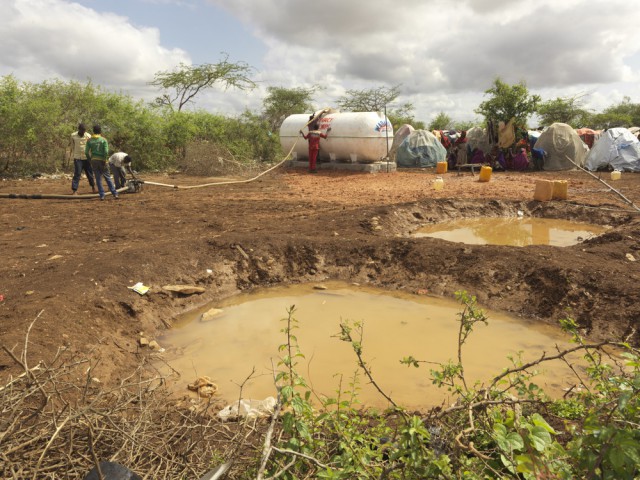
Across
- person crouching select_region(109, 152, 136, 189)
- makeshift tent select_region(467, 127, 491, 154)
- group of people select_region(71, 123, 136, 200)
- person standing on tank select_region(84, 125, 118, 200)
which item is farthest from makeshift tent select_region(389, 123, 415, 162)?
person standing on tank select_region(84, 125, 118, 200)

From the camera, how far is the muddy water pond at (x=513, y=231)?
26.4 feet

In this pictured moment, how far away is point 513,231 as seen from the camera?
880 cm

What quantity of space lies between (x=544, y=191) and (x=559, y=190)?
0.44 metres

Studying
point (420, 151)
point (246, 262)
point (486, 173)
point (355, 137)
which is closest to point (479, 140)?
point (420, 151)

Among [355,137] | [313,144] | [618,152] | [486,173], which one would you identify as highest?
[355,137]

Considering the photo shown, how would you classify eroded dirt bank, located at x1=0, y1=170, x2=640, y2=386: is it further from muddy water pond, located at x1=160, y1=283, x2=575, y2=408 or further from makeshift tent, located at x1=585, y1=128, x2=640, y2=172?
makeshift tent, located at x1=585, y1=128, x2=640, y2=172

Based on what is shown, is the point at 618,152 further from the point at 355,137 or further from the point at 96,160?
the point at 96,160

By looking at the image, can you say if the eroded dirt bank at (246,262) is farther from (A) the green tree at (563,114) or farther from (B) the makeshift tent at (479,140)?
(A) the green tree at (563,114)

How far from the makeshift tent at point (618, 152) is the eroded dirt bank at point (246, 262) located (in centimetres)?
748

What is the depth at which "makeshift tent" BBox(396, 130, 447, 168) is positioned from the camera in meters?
18.7

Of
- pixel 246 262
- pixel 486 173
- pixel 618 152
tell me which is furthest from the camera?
pixel 618 152

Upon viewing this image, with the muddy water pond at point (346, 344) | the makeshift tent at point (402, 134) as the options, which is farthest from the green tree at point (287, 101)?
the muddy water pond at point (346, 344)

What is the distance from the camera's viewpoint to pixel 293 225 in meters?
7.74

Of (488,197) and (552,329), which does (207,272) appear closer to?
(552,329)
